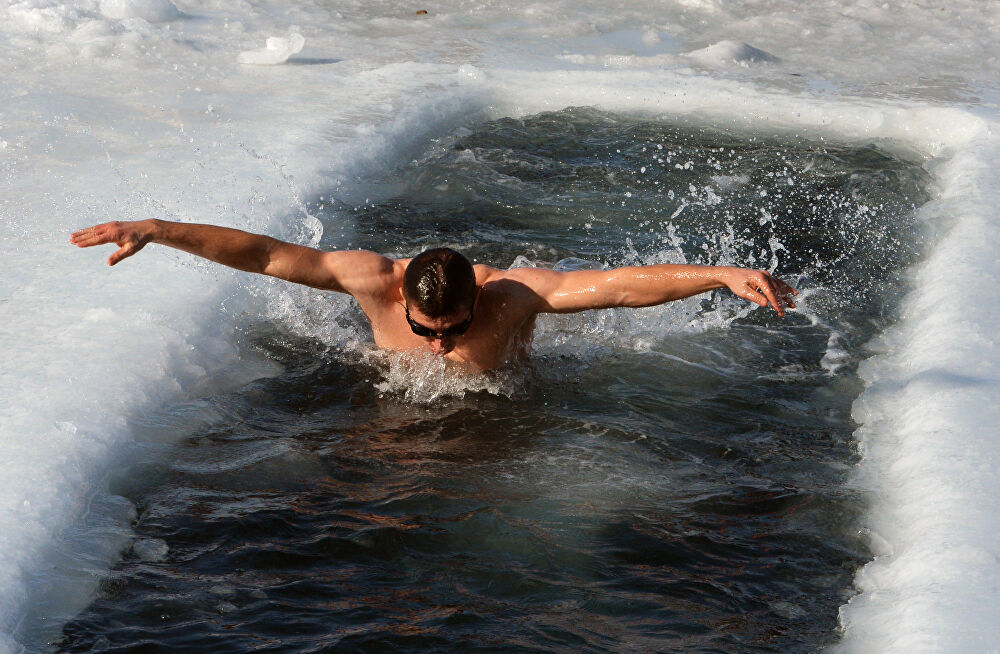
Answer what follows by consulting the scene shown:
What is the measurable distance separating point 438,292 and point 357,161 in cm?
277

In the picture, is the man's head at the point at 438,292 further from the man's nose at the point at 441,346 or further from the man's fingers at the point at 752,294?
the man's fingers at the point at 752,294

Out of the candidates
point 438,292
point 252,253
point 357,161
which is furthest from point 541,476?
point 357,161

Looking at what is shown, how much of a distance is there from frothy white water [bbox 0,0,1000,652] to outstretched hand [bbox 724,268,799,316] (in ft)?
2.49

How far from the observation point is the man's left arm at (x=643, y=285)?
11.1 ft

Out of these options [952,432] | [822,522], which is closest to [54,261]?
[822,522]

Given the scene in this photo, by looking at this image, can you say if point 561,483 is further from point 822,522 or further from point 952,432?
point 952,432

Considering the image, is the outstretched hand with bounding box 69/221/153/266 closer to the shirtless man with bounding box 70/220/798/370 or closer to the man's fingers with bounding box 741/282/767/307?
the shirtless man with bounding box 70/220/798/370

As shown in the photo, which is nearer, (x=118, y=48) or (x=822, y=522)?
(x=822, y=522)

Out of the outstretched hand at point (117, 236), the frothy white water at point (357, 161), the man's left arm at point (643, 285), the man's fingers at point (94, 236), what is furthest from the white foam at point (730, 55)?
the man's fingers at point (94, 236)

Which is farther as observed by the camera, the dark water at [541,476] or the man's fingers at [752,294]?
the man's fingers at [752,294]

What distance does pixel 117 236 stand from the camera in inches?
134

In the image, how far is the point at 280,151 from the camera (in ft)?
19.8

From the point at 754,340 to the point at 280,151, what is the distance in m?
2.84

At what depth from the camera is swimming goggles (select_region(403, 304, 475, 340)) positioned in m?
3.81
